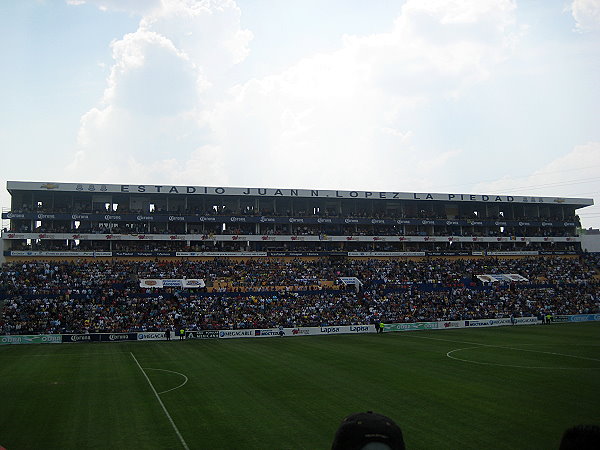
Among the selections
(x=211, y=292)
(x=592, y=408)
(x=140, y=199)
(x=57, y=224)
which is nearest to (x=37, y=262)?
(x=57, y=224)

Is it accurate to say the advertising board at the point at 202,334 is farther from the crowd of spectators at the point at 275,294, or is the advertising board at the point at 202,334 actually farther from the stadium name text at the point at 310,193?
the stadium name text at the point at 310,193

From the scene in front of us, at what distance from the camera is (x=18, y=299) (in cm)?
5481

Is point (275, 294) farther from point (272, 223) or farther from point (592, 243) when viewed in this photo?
point (592, 243)

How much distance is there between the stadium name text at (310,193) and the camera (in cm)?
7431

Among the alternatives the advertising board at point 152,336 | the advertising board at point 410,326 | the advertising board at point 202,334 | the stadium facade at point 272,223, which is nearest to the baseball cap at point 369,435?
the advertising board at point 152,336

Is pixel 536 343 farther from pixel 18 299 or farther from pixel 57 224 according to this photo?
pixel 57 224

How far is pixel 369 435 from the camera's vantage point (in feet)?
14.2

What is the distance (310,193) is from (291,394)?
57.6 metres

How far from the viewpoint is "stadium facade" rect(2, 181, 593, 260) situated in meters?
71.3

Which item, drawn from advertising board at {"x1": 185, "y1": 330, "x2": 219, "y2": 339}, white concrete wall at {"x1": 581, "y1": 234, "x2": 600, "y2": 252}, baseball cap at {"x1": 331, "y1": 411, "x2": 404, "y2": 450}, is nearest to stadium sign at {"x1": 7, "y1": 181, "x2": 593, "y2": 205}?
white concrete wall at {"x1": 581, "y1": 234, "x2": 600, "y2": 252}

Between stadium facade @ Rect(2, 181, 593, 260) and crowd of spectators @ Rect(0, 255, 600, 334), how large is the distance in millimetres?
4480

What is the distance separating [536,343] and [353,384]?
22.6 meters

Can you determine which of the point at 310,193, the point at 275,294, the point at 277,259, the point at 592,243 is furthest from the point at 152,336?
the point at 592,243

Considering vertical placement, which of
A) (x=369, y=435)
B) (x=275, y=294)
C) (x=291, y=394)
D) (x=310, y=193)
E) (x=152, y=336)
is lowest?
(x=152, y=336)
